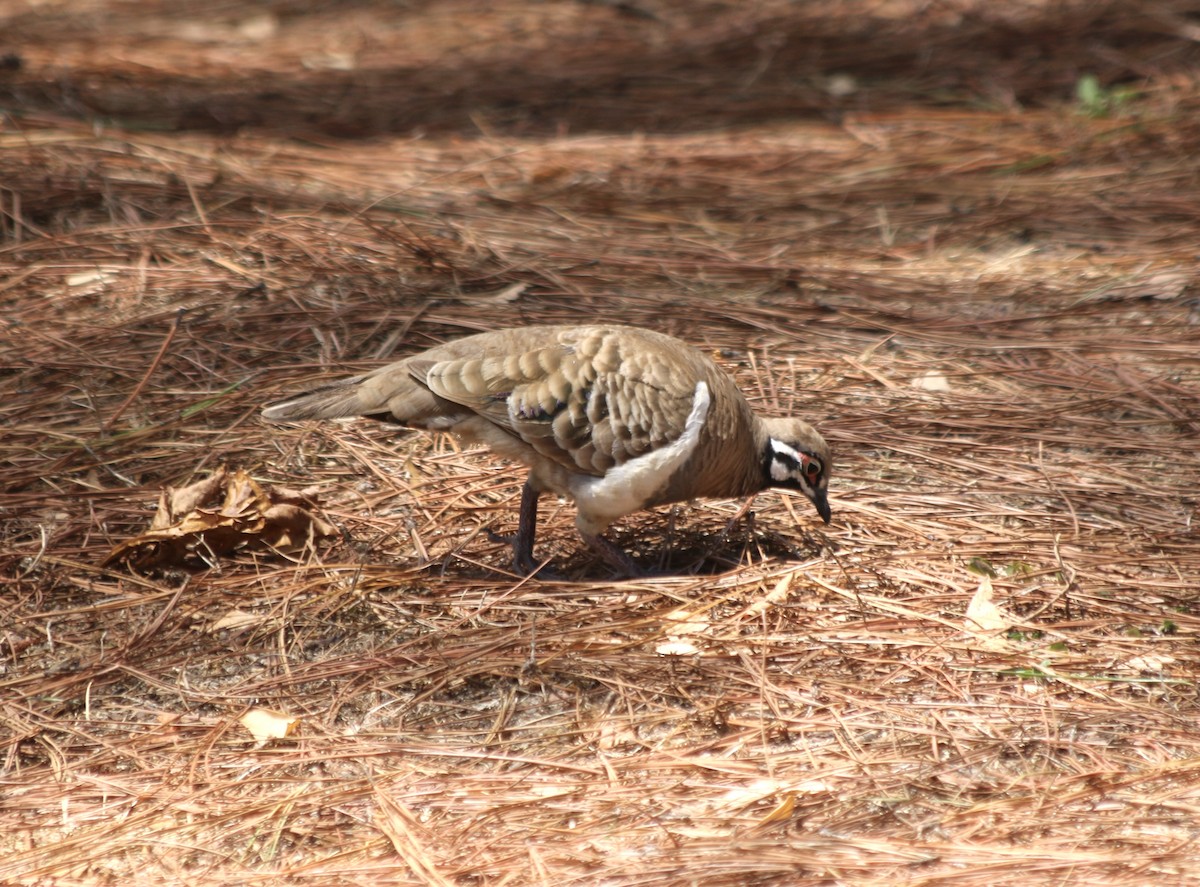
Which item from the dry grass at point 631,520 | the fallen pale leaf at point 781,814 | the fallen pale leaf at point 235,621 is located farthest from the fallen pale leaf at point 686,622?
the fallen pale leaf at point 235,621

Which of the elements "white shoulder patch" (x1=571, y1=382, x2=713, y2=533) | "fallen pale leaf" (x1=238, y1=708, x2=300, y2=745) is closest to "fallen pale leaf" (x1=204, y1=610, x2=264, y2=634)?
"fallen pale leaf" (x1=238, y1=708, x2=300, y2=745)

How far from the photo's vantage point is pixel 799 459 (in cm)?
426

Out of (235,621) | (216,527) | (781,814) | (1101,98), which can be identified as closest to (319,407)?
(216,527)

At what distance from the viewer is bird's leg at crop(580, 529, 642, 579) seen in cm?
425

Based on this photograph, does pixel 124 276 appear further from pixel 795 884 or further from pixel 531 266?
pixel 795 884

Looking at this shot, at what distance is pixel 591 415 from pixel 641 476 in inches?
9.7

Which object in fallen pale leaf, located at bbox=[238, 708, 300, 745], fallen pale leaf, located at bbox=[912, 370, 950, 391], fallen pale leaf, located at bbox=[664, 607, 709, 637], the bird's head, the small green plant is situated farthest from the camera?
the small green plant

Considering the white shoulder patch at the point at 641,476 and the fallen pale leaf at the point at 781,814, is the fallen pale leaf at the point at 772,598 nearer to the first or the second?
the white shoulder patch at the point at 641,476

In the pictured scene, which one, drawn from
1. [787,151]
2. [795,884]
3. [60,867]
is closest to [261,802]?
[60,867]

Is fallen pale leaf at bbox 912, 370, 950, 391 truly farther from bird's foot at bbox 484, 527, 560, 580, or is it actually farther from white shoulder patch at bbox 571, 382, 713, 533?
bird's foot at bbox 484, 527, 560, 580

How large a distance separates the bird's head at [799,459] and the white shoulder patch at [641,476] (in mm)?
307

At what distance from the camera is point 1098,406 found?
5.13 meters

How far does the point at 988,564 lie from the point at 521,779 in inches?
70.6

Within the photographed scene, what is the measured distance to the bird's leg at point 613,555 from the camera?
425cm
